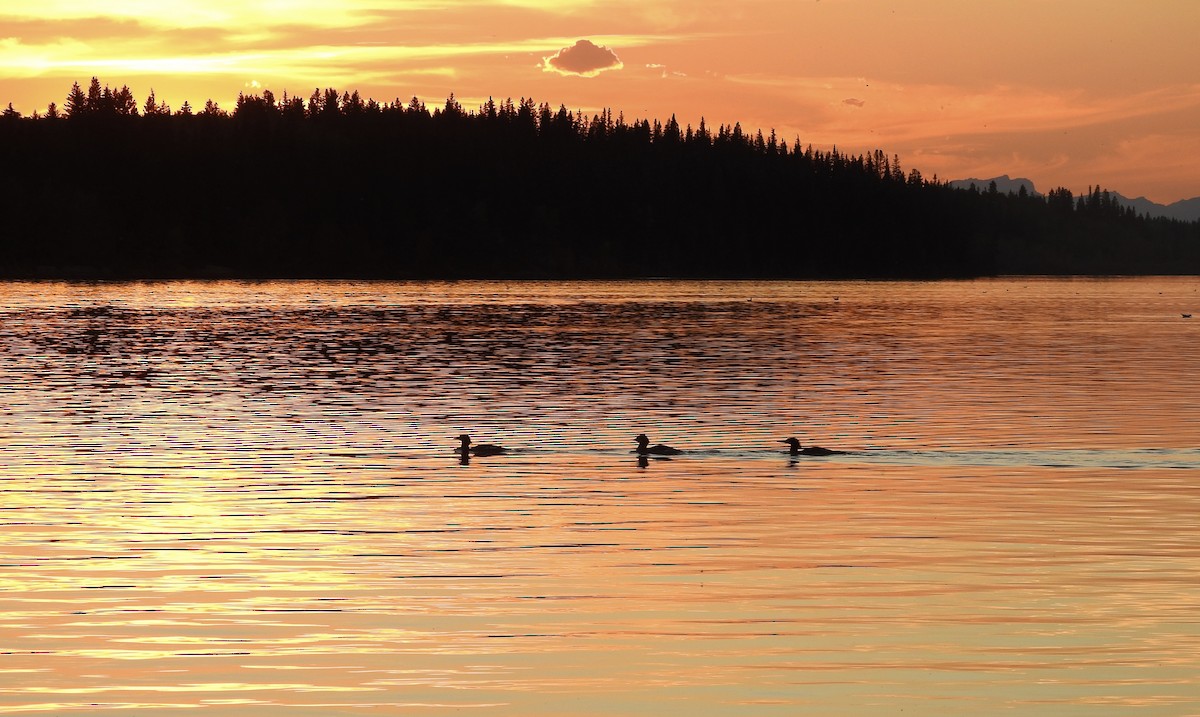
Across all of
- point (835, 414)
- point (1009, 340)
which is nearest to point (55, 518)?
point (835, 414)

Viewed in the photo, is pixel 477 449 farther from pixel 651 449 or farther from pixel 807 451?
pixel 807 451

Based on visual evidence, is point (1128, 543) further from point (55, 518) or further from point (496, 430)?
point (496, 430)

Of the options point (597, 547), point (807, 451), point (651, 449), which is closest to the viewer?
point (597, 547)

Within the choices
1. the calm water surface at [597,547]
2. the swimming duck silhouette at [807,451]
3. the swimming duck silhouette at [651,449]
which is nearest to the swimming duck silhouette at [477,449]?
the calm water surface at [597,547]

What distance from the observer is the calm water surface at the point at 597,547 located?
17062 mm

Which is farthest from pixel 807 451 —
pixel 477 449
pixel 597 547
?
pixel 597 547

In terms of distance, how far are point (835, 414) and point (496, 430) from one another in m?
11.7

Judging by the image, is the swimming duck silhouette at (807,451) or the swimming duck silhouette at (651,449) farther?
the swimming duck silhouette at (807,451)

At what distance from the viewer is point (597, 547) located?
83.5ft

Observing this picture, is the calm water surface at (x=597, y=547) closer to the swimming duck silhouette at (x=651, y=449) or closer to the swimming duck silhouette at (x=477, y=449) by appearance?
the swimming duck silhouette at (x=477, y=449)

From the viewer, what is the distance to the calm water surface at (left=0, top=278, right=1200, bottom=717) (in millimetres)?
17062

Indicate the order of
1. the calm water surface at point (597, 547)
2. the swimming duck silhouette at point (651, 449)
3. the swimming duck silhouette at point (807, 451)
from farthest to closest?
the swimming duck silhouette at point (807, 451), the swimming duck silhouette at point (651, 449), the calm water surface at point (597, 547)

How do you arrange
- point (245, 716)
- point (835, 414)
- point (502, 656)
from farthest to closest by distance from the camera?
point (835, 414), point (502, 656), point (245, 716)

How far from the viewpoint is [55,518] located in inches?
1112
